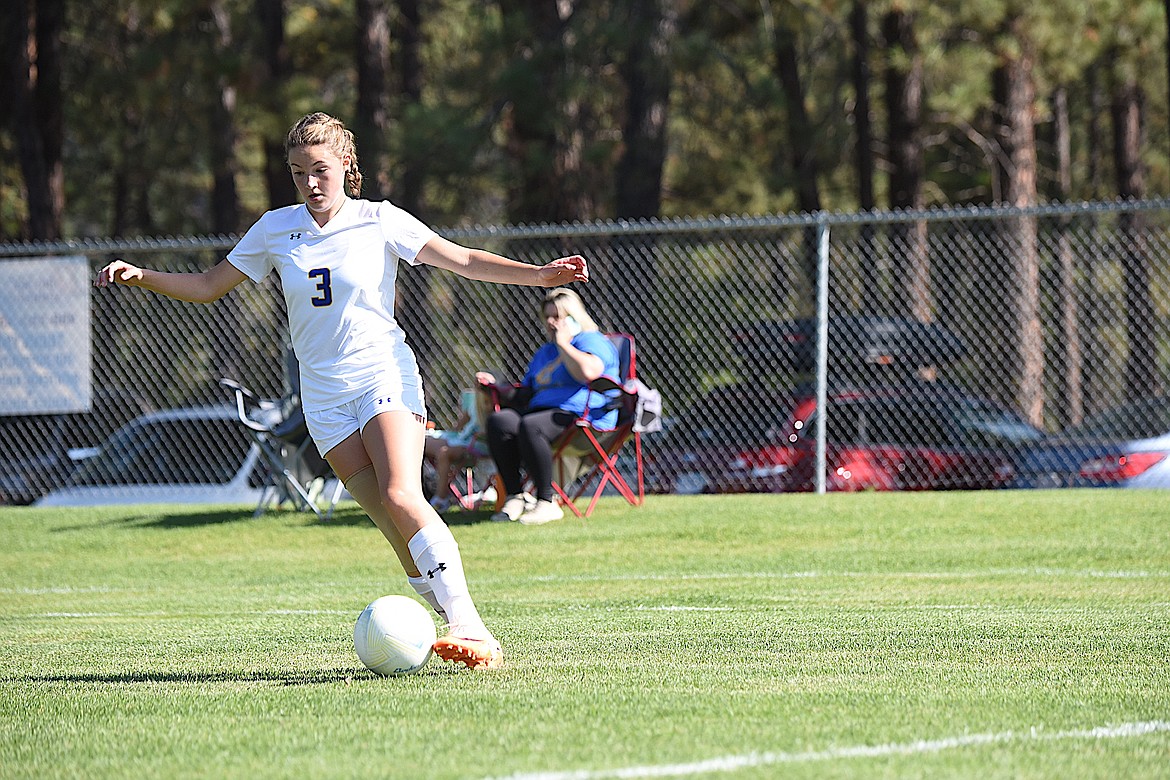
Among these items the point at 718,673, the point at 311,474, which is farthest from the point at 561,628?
the point at 311,474

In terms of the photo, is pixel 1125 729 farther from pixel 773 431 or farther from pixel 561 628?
pixel 773 431

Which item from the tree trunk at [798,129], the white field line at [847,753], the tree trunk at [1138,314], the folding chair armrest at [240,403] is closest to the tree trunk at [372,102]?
the tree trunk at [798,129]

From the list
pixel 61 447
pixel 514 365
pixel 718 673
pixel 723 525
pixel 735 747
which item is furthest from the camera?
pixel 514 365

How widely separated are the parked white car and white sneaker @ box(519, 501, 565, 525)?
302 centimetres

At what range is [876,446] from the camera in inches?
460

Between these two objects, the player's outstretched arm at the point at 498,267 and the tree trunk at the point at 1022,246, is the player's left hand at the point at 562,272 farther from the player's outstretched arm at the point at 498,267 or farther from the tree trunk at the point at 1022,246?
the tree trunk at the point at 1022,246

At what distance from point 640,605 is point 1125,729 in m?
3.23

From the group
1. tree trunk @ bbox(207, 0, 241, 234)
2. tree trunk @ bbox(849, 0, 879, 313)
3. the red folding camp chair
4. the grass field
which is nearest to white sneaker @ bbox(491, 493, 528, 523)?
the grass field

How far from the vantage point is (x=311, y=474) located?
10.5 metres

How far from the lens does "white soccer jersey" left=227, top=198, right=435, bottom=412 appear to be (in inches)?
186

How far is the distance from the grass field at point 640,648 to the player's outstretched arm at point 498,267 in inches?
50.8

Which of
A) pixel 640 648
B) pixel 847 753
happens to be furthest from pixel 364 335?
pixel 847 753

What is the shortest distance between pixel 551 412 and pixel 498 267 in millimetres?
4897

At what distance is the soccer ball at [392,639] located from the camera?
4645 mm
